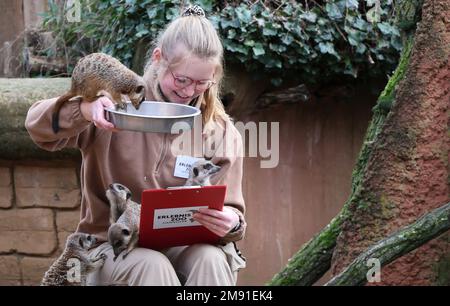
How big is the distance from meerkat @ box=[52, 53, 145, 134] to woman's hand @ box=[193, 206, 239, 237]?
1.42ft

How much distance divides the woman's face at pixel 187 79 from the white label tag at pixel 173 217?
0.43 m

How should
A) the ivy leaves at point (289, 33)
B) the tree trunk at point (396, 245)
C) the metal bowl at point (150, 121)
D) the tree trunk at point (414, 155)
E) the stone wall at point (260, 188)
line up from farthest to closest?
the stone wall at point (260, 188), the ivy leaves at point (289, 33), the tree trunk at point (414, 155), the tree trunk at point (396, 245), the metal bowl at point (150, 121)

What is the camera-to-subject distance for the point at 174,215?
10.5 feet

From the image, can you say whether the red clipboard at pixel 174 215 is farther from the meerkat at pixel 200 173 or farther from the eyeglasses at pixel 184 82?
the eyeglasses at pixel 184 82

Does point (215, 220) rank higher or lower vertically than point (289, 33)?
lower

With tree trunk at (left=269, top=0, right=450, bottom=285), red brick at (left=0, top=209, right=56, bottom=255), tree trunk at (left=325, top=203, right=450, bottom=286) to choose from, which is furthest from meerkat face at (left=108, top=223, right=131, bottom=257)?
red brick at (left=0, top=209, right=56, bottom=255)

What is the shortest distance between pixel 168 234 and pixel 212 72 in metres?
0.59

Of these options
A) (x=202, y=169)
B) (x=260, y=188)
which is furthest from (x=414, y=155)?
(x=260, y=188)

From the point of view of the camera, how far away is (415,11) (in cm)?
420

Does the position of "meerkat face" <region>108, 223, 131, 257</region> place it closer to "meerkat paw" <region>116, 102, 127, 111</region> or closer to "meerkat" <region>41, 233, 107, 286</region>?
"meerkat" <region>41, 233, 107, 286</region>

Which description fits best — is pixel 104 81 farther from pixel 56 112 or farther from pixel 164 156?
pixel 164 156

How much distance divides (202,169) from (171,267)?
14.6 inches

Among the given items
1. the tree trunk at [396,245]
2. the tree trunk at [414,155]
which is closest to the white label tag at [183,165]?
the tree trunk at [396,245]

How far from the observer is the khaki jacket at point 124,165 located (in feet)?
11.1
